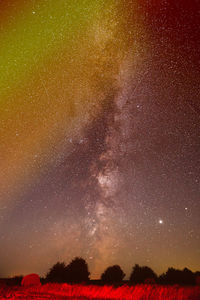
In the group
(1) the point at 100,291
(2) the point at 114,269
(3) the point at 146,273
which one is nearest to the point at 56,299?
(1) the point at 100,291

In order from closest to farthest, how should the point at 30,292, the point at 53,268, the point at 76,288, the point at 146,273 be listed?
1. the point at 76,288
2. the point at 30,292
3. the point at 146,273
4. the point at 53,268

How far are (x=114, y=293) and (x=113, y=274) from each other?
99.4 ft

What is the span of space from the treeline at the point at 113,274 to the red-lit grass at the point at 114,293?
10.8 m

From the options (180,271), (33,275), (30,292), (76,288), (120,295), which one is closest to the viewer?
(120,295)

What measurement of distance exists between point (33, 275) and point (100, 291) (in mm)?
6047

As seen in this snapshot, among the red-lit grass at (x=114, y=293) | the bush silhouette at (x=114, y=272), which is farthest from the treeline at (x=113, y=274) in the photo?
the red-lit grass at (x=114, y=293)

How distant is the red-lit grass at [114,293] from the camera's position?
558cm

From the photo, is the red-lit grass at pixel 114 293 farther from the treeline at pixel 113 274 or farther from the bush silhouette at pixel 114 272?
the bush silhouette at pixel 114 272

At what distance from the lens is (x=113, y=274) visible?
34406 mm

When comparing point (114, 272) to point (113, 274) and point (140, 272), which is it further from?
point (140, 272)

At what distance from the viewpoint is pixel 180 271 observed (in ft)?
88.0

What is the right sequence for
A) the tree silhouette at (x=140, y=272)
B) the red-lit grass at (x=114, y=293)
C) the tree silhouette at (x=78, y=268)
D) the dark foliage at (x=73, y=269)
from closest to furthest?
1. the red-lit grass at (x=114, y=293)
2. the tree silhouette at (x=140, y=272)
3. the dark foliage at (x=73, y=269)
4. the tree silhouette at (x=78, y=268)

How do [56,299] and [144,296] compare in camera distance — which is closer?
[144,296]

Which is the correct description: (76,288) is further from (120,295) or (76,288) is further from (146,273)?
(146,273)
